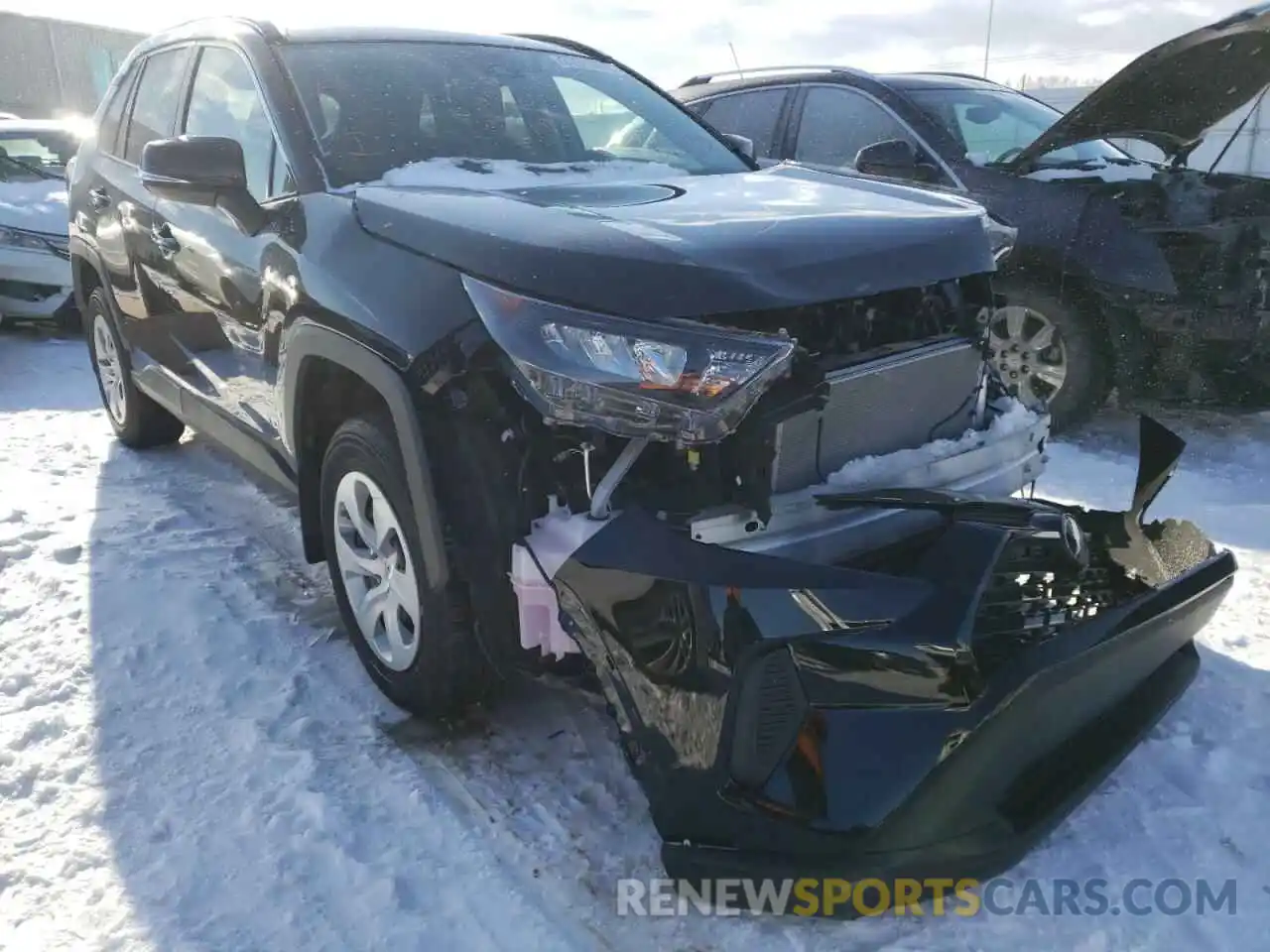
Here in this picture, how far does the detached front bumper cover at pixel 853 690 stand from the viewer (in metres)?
1.76

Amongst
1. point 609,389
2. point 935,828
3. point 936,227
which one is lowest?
point 935,828

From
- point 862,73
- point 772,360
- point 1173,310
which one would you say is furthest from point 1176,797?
point 862,73

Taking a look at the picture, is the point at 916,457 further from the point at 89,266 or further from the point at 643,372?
the point at 89,266

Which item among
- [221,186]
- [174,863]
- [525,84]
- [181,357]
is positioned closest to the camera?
[174,863]

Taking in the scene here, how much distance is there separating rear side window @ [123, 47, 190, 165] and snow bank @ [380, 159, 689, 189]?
5.16 ft

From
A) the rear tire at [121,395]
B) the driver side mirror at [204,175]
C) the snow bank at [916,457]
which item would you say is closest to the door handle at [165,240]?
the driver side mirror at [204,175]

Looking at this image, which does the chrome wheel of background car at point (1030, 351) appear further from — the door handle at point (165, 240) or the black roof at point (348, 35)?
the door handle at point (165, 240)

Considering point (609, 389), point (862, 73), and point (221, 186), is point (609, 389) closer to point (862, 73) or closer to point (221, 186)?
point (221, 186)

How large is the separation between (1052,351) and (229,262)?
12.2 feet

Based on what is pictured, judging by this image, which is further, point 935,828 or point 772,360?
point 772,360

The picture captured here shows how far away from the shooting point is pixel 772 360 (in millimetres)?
1991

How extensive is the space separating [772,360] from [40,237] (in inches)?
302

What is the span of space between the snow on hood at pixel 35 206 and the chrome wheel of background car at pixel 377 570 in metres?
6.50

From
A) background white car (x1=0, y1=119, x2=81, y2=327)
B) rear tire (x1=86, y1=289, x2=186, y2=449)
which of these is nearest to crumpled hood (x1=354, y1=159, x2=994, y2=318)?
rear tire (x1=86, y1=289, x2=186, y2=449)
